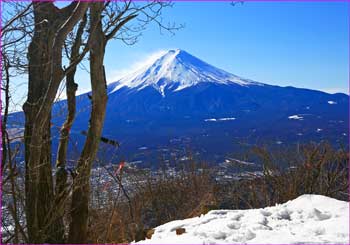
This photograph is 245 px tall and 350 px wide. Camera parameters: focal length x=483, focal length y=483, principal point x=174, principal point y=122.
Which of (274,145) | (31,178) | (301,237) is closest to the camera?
(301,237)

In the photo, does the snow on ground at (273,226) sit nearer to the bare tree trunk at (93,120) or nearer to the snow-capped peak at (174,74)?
the bare tree trunk at (93,120)

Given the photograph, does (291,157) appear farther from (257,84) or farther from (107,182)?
(257,84)

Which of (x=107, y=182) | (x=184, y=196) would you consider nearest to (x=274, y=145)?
(x=184, y=196)

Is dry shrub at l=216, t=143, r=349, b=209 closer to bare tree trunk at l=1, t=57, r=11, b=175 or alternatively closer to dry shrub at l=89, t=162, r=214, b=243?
dry shrub at l=89, t=162, r=214, b=243

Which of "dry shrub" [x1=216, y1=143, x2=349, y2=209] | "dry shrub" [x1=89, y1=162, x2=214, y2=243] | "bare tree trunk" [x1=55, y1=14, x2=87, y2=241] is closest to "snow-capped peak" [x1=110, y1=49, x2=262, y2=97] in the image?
"dry shrub" [x1=89, y1=162, x2=214, y2=243]

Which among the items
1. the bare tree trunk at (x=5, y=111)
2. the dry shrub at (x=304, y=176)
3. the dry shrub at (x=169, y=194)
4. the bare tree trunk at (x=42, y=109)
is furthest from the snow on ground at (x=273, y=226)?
the dry shrub at (x=304, y=176)

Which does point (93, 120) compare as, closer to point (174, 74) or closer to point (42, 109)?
point (42, 109)
